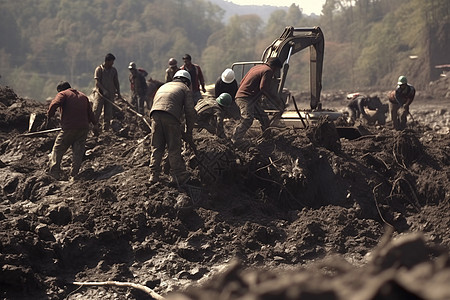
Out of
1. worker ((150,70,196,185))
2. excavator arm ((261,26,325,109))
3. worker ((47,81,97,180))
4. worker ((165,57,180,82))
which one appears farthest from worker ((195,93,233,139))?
worker ((165,57,180,82))

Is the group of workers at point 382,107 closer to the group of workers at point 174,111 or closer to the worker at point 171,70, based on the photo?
the worker at point 171,70

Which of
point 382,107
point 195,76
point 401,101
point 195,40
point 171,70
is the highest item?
point 195,40

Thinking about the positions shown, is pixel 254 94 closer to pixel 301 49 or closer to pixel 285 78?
pixel 285 78

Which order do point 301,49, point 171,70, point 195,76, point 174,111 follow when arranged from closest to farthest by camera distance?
point 174,111 < point 301,49 < point 195,76 < point 171,70

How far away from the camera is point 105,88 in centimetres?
1290

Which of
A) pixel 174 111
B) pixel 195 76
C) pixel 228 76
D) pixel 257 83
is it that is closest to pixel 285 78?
pixel 228 76

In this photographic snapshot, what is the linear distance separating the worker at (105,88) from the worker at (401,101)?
620 centimetres

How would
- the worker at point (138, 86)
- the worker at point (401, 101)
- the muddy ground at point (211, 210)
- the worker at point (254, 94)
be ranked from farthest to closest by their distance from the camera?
the worker at point (138, 86) → the worker at point (401, 101) → the worker at point (254, 94) → the muddy ground at point (211, 210)

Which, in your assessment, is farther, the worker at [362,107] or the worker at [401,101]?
the worker at [362,107]

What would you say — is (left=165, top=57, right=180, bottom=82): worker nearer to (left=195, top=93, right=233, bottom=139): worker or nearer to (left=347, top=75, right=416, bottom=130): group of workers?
(left=195, top=93, right=233, bottom=139): worker

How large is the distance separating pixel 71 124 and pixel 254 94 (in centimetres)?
291

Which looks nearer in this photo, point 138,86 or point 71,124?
point 71,124

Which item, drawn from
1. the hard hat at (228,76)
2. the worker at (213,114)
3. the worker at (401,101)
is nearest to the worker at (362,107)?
the worker at (401,101)

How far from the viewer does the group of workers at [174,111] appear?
30.3 feet
